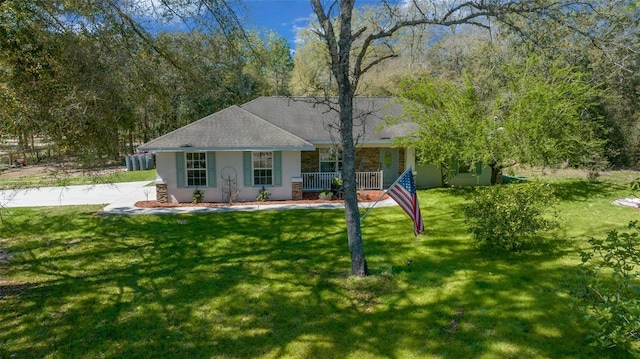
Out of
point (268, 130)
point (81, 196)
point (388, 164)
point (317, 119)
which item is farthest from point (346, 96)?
point (81, 196)

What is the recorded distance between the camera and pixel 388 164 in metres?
17.5

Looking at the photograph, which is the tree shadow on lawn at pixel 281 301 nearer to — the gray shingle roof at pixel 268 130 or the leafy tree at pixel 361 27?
the leafy tree at pixel 361 27

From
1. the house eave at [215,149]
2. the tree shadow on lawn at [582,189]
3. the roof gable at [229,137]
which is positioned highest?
the roof gable at [229,137]

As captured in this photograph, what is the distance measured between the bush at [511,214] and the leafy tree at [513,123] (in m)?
5.13

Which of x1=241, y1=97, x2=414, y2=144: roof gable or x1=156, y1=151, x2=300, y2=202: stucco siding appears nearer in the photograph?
x1=156, y1=151, x2=300, y2=202: stucco siding

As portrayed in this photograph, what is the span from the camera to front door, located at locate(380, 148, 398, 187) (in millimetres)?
17422

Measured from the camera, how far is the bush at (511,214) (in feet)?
25.6

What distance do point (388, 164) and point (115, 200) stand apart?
1175cm

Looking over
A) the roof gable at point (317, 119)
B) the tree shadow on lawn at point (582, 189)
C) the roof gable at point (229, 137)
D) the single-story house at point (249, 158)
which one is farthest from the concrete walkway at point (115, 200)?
the tree shadow on lawn at point (582, 189)

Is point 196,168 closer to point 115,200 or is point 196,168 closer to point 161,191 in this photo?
point 161,191

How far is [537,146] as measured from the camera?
12.6 meters

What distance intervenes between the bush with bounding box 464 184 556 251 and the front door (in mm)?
9173

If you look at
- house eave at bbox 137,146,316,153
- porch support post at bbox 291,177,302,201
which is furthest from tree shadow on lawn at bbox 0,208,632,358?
porch support post at bbox 291,177,302,201

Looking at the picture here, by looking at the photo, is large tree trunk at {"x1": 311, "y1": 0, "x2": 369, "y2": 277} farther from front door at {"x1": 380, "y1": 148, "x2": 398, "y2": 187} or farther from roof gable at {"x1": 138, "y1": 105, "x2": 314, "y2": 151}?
front door at {"x1": 380, "y1": 148, "x2": 398, "y2": 187}
